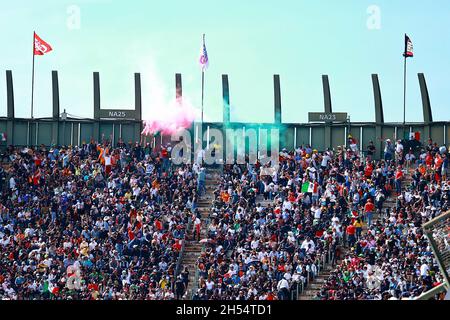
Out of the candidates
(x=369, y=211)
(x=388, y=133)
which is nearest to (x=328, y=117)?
(x=388, y=133)

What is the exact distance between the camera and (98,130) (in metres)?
58.9

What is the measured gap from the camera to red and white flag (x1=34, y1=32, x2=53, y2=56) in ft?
192

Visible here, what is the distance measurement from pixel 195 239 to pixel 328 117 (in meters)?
14.4

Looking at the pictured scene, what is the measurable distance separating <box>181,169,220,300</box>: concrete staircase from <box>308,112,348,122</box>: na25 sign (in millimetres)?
7383

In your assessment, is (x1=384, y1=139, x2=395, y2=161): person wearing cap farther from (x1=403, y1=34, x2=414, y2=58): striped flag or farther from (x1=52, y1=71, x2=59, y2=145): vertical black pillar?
(x1=52, y1=71, x2=59, y2=145): vertical black pillar

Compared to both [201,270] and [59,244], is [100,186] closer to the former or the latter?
[59,244]

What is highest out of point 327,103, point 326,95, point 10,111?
point 326,95

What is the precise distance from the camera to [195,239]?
150 ft

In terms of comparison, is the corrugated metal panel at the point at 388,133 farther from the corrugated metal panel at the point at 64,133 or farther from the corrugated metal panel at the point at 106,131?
the corrugated metal panel at the point at 64,133

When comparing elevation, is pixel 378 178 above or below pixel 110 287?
above

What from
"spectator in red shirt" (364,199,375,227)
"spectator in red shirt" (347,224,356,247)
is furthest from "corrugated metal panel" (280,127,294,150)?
"spectator in red shirt" (347,224,356,247)

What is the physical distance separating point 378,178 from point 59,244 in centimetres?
1551

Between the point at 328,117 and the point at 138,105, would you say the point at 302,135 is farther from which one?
the point at 138,105
